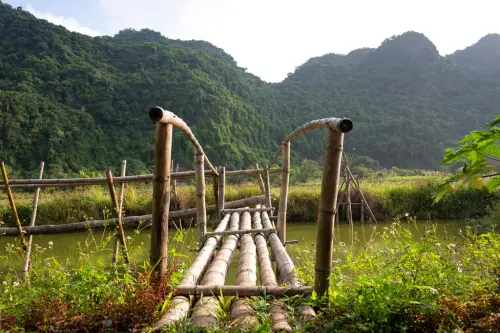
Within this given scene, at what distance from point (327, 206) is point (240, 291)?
640 mm

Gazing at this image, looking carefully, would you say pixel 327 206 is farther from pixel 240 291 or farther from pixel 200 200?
pixel 200 200

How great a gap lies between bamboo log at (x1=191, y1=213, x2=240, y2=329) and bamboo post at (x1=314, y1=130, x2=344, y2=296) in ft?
1.69

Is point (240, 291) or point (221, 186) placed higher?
point (221, 186)

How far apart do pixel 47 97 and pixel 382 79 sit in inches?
1515

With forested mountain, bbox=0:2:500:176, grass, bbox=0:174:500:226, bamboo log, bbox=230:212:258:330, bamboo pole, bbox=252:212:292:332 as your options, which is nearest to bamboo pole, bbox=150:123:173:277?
bamboo log, bbox=230:212:258:330

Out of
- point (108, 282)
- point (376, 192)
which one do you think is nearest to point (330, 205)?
point (108, 282)

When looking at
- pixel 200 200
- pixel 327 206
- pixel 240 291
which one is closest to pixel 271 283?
pixel 240 291

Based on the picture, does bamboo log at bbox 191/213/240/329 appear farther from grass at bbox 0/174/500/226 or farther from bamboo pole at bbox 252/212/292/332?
grass at bbox 0/174/500/226

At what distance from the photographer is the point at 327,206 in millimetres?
1679

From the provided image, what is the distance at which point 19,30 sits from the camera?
2791cm

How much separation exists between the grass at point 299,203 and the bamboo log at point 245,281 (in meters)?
5.71

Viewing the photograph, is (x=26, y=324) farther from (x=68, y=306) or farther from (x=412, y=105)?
(x=412, y=105)

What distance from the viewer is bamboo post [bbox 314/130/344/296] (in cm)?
166

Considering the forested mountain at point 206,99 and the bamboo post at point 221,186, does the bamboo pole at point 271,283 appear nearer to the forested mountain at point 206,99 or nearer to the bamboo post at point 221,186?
the bamboo post at point 221,186
